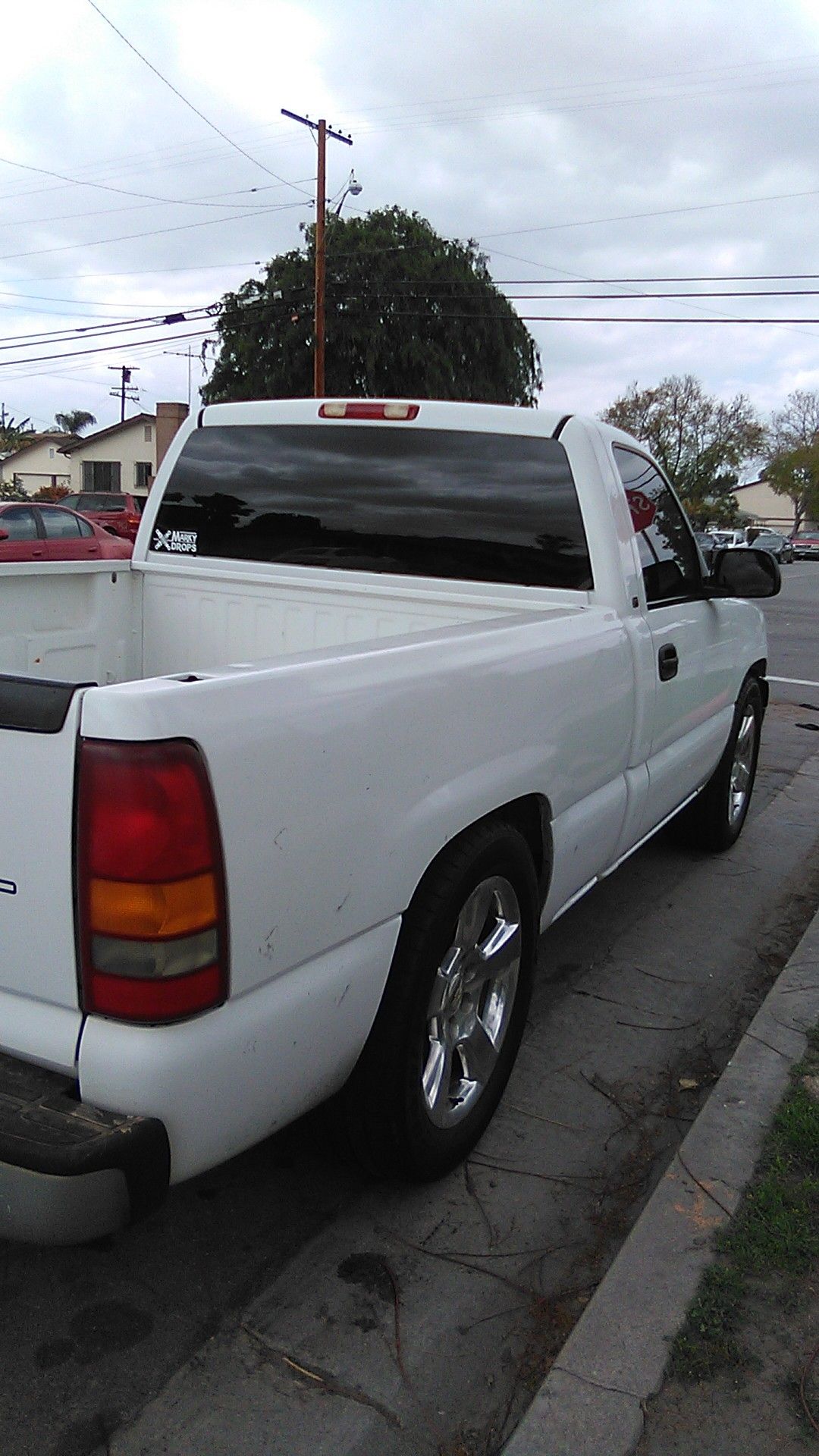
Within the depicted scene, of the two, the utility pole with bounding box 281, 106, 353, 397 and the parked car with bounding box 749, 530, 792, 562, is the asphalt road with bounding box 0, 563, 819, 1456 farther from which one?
the parked car with bounding box 749, 530, 792, 562

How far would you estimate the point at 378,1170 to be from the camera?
2.74 meters

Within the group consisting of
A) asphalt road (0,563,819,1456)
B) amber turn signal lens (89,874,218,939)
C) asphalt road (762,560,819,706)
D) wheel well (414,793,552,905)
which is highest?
amber turn signal lens (89,874,218,939)

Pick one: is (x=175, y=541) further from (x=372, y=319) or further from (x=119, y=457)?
(x=119, y=457)

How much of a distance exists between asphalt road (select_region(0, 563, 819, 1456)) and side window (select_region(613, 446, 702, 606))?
1.52m

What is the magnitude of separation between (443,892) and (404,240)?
138ft

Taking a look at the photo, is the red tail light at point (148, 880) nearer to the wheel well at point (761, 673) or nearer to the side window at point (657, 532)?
the side window at point (657, 532)

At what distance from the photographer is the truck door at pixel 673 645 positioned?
396 centimetres

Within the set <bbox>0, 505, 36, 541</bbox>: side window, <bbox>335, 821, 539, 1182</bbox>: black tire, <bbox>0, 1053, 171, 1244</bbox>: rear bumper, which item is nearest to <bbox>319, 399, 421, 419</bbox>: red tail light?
<bbox>335, 821, 539, 1182</bbox>: black tire

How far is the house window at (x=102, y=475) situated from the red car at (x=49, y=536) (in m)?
47.3

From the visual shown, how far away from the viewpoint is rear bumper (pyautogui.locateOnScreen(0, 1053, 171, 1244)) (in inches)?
71.1

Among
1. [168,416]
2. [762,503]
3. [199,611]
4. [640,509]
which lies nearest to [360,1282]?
[199,611]

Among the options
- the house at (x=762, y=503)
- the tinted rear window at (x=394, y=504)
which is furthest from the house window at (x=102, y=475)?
the house at (x=762, y=503)

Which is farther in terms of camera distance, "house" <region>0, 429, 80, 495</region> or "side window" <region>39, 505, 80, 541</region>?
"house" <region>0, 429, 80, 495</region>

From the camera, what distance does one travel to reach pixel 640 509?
4.09m
